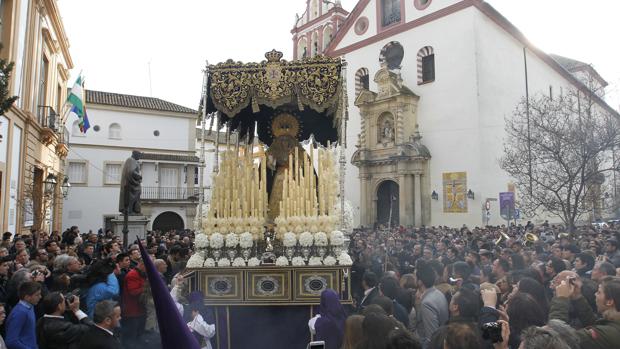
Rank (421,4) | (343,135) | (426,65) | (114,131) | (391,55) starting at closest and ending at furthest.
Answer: (343,135) < (421,4) < (426,65) < (391,55) < (114,131)

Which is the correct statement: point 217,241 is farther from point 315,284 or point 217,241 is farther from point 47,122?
point 47,122

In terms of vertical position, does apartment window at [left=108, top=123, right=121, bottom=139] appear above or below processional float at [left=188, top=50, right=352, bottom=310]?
above

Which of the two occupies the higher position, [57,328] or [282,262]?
[282,262]


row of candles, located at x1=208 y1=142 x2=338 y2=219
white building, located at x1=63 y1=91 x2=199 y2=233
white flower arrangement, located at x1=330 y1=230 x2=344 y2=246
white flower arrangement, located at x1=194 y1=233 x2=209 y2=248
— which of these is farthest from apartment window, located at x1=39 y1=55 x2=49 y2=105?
white flower arrangement, located at x1=330 y1=230 x2=344 y2=246

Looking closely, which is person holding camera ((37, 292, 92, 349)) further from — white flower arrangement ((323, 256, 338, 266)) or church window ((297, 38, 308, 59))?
church window ((297, 38, 308, 59))

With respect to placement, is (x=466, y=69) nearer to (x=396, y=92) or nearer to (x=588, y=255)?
(x=396, y=92)

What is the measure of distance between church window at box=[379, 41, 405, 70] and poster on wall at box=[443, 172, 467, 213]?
7.06 m

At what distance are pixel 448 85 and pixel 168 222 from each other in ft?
59.8

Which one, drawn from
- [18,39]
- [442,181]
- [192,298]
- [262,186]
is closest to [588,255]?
[262,186]

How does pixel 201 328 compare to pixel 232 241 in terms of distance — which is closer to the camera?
pixel 201 328

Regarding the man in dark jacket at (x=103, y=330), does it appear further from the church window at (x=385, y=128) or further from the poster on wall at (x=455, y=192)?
the church window at (x=385, y=128)

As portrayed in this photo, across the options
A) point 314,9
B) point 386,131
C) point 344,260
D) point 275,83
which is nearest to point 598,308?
point 344,260

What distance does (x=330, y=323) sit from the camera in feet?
14.7

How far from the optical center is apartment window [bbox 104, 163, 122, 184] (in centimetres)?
2852
